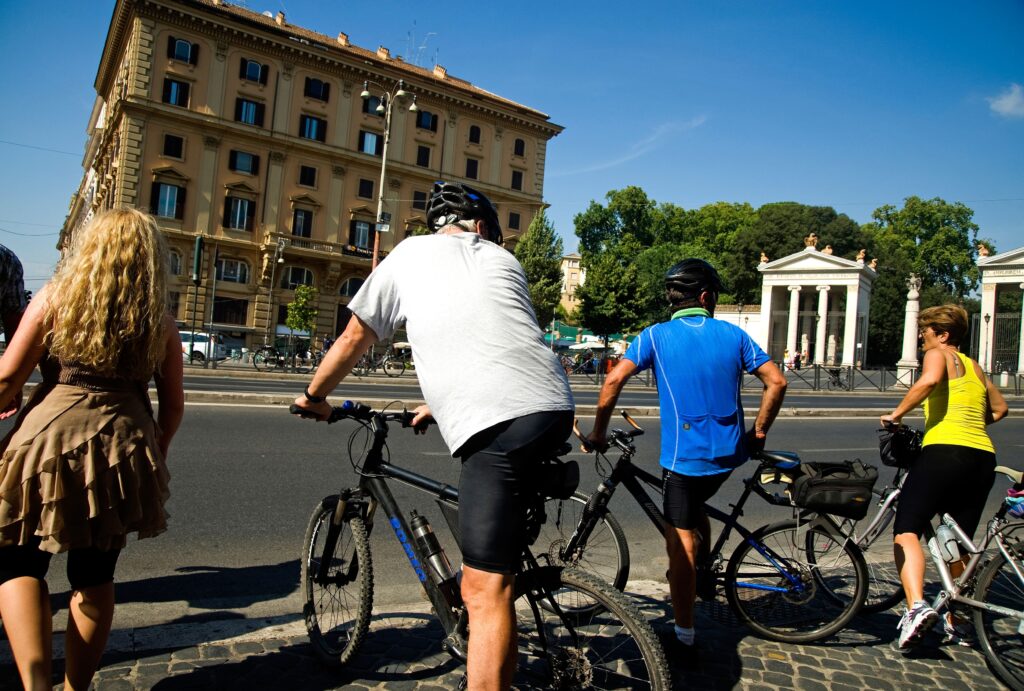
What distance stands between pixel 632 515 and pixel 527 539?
429 centimetres

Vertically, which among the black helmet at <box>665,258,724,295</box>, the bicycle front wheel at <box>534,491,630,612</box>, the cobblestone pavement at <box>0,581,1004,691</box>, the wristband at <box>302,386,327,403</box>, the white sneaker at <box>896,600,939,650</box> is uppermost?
the black helmet at <box>665,258,724,295</box>

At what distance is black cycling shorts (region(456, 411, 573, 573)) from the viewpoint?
226 cm

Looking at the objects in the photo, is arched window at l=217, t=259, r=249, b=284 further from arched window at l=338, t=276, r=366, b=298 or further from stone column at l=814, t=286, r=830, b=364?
stone column at l=814, t=286, r=830, b=364


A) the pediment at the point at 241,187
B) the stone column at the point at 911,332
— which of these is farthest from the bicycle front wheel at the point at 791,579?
the pediment at the point at 241,187

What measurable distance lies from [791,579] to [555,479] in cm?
203

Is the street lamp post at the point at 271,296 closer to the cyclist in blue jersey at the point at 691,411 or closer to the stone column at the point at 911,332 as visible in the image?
the stone column at the point at 911,332

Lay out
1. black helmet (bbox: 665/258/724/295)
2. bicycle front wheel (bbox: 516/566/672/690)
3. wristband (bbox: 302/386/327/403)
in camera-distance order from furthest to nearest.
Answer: black helmet (bbox: 665/258/724/295), wristband (bbox: 302/386/327/403), bicycle front wheel (bbox: 516/566/672/690)

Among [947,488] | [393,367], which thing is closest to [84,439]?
[947,488]

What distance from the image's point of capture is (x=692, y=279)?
3605 mm

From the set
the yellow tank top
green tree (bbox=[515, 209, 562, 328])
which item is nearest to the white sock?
the yellow tank top

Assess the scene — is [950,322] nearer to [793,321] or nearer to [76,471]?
[76,471]

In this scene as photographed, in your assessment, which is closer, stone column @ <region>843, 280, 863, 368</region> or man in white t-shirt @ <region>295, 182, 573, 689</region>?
man in white t-shirt @ <region>295, 182, 573, 689</region>

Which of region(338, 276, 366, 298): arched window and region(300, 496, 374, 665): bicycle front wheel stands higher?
region(338, 276, 366, 298): arched window

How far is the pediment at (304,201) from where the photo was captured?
44844 millimetres
